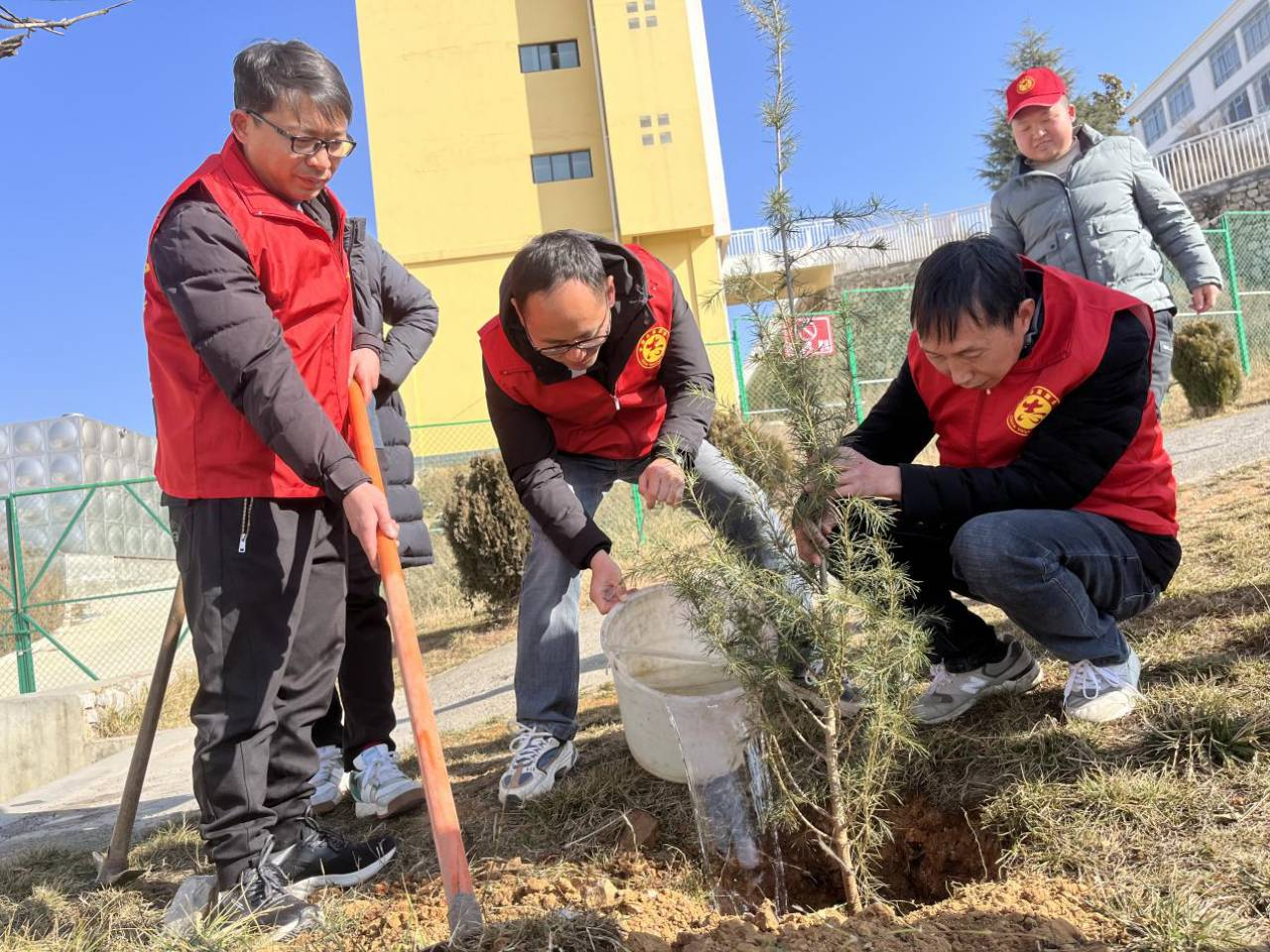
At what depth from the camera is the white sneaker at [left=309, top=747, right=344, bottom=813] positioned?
2889 millimetres

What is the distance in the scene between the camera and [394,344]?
9.87ft

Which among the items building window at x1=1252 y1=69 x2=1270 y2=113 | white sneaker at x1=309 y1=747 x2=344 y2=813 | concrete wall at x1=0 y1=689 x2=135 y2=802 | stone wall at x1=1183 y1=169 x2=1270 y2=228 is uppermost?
building window at x1=1252 y1=69 x2=1270 y2=113

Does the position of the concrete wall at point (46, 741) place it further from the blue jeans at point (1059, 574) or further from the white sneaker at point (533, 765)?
the blue jeans at point (1059, 574)

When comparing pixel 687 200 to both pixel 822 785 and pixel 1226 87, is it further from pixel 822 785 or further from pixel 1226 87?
pixel 1226 87

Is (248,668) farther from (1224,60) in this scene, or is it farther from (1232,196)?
(1224,60)

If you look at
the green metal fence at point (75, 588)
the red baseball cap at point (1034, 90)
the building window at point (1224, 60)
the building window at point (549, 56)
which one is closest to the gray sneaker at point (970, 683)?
the red baseball cap at point (1034, 90)

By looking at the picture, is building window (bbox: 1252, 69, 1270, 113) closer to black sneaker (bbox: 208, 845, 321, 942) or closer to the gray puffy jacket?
the gray puffy jacket

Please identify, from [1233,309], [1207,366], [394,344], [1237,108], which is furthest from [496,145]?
[1237,108]

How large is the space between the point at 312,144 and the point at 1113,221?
9.19 ft

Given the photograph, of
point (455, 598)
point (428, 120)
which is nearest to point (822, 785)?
point (455, 598)

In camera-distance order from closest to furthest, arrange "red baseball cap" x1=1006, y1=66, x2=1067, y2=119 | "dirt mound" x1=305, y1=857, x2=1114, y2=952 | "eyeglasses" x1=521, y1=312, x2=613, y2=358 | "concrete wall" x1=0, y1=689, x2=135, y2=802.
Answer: "dirt mound" x1=305, y1=857, x2=1114, y2=952 → "eyeglasses" x1=521, y1=312, x2=613, y2=358 → "red baseball cap" x1=1006, y1=66, x2=1067, y2=119 → "concrete wall" x1=0, y1=689, x2=135, y2=802

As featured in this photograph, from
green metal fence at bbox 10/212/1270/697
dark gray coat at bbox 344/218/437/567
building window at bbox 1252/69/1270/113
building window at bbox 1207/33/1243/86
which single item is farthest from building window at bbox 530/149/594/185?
building window at bbox 1207/33/1243/86

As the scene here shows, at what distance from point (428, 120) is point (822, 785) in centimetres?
2126

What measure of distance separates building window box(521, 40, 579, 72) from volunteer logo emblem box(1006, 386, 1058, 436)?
2145 cm
